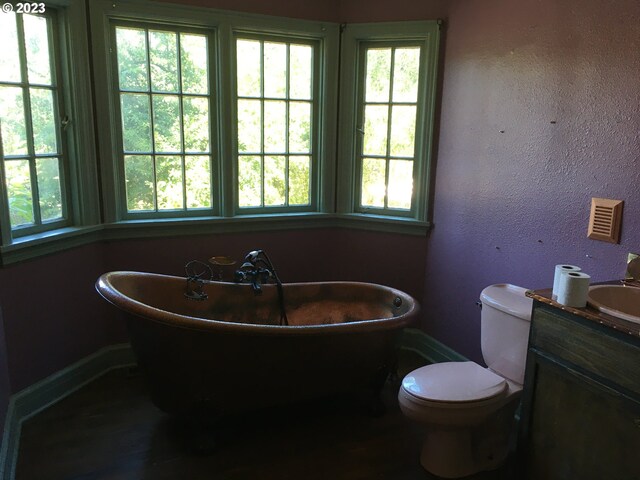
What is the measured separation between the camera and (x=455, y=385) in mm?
1995

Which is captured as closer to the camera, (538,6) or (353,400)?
(538,6)

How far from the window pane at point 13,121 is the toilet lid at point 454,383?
2.05m

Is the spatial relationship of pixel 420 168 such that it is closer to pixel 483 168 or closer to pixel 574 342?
pixel 483 168

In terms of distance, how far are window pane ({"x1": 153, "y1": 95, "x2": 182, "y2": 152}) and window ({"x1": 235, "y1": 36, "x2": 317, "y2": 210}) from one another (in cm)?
36

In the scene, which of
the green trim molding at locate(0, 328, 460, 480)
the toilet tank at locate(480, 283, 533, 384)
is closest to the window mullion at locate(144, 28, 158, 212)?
the green trim molding at locate(0, 328, 460, 480)

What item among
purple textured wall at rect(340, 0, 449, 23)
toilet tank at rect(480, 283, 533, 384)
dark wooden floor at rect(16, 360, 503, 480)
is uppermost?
purple textured wall at rect(340, 0, 449, 23)

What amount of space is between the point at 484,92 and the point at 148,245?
2.01m

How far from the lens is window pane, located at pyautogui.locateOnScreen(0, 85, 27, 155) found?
226 cm

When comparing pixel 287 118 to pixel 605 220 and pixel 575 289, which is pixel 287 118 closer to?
pixel 605 220

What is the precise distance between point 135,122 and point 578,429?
2.53 meters

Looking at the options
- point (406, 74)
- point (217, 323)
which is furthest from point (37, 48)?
point (406, 74)

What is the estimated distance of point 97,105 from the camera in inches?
103

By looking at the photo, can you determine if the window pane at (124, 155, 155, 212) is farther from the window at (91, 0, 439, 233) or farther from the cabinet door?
the cabinet door

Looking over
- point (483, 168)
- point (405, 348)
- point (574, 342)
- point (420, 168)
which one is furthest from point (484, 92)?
point (405, 348)
